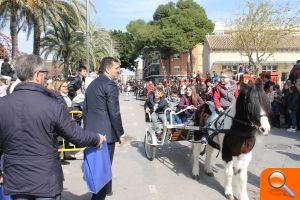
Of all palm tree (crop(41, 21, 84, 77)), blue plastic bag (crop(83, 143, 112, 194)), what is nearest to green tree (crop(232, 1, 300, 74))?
palm tree (crop(41, 21, 84, 77))

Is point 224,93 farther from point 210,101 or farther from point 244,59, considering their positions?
point 244,59

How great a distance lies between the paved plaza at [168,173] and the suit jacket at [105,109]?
1.36 m

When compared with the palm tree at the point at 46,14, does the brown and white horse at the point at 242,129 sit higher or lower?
lower

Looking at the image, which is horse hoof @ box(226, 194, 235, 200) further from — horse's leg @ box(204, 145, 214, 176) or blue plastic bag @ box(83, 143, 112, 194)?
blue plastic bag @ box(83, 143, 112, 194)

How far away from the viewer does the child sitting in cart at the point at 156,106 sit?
902cm

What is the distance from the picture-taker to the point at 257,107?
17.9 ft

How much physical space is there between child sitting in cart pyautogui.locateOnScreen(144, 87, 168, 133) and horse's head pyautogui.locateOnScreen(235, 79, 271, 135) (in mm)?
3326

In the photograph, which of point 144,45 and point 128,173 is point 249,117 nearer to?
point 128,173

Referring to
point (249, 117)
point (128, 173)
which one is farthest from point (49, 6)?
point (249, 117)

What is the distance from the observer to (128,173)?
8.11 meters

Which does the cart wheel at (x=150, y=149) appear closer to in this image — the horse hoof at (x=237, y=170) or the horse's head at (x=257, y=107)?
the horse hoof at (x=237, y=170)

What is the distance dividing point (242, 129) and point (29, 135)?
352 cm

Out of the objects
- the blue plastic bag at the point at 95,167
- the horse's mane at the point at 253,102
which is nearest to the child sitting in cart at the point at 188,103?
the horse's mane at the point at 253,102

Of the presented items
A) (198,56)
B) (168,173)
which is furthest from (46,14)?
(198,56)
